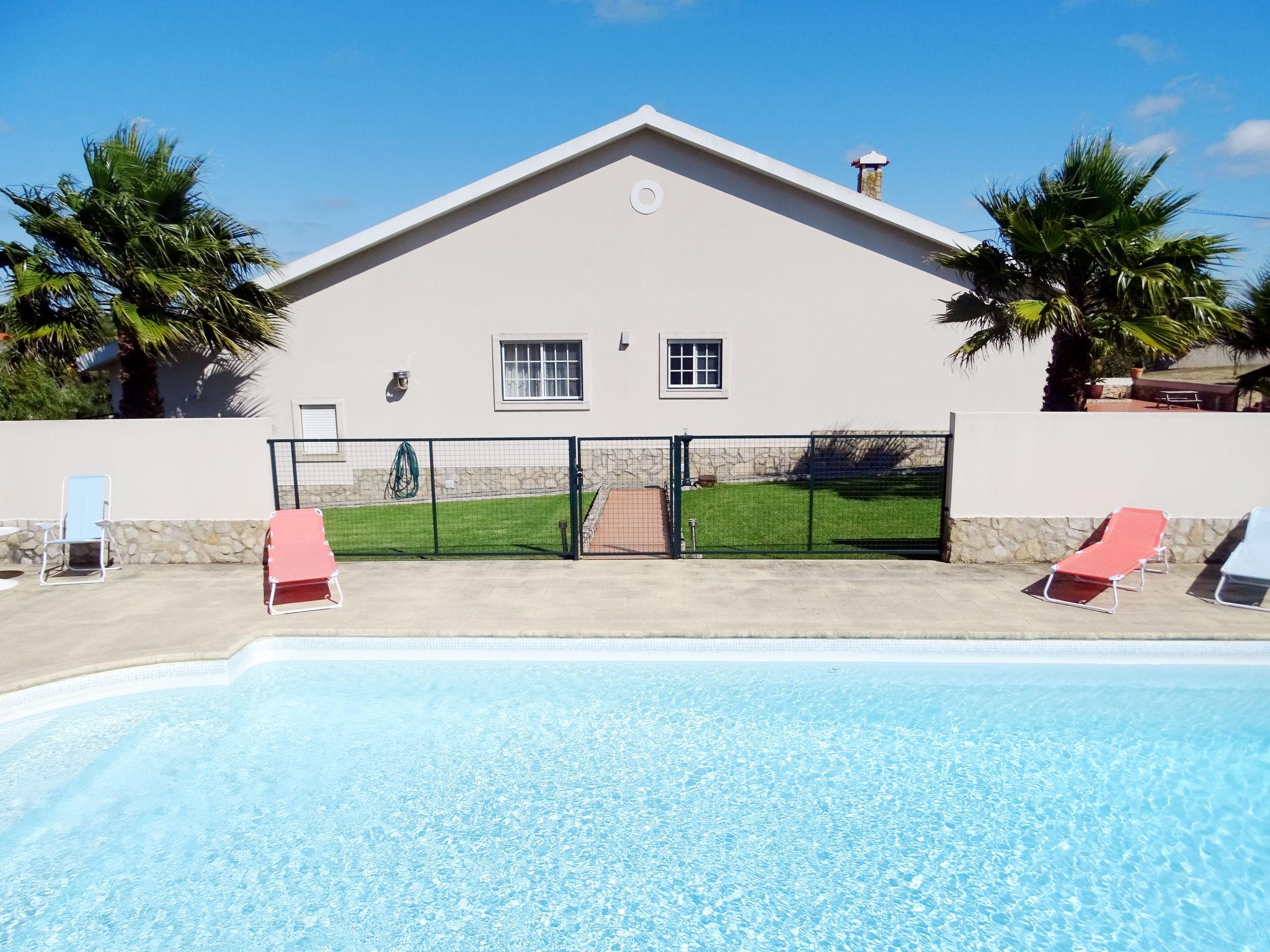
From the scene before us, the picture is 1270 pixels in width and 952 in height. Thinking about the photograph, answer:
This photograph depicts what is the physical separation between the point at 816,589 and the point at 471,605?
411cm

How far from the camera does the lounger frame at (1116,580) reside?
8.20 metres

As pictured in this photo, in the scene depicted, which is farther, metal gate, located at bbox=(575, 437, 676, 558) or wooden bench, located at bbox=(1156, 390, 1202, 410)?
wooden bench, located at bbox=(1156, 390, 1202, 410)

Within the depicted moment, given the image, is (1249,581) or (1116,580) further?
(1249,581)

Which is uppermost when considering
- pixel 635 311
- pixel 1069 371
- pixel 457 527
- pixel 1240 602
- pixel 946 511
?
pixel 635 311

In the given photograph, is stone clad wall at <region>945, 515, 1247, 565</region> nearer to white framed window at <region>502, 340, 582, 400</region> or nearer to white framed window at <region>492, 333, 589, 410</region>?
white framed window at <region>492, 333, 589, 410</region>

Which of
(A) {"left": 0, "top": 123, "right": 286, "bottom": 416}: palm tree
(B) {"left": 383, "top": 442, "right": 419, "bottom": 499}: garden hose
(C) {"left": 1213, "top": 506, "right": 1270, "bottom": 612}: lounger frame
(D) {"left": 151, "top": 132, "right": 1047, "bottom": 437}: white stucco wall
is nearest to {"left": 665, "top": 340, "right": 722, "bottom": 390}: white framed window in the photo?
(D) {"left": 151, "top": 132, "right": 1047, "bottom": 437}: white stucco wall

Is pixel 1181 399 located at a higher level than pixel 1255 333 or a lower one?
lower

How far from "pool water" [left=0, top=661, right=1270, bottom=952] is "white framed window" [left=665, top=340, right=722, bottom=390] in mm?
10263

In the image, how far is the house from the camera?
16.3m

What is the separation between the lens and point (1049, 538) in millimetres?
9938

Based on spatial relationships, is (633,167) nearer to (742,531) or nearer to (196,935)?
(742,531)

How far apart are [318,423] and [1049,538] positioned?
576 inches

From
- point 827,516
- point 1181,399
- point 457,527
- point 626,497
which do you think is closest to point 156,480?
point 457,527

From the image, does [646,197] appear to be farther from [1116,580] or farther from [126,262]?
[1116,580]
